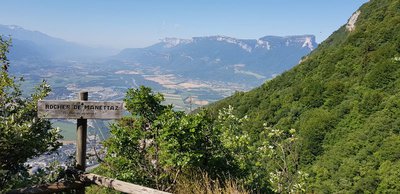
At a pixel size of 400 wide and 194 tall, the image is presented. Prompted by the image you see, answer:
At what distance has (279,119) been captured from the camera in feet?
170

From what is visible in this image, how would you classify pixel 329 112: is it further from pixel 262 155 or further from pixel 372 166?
pixel 262 155

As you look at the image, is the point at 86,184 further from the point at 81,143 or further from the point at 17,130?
the point at 17,130

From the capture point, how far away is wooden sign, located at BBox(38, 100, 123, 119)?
17.6ft

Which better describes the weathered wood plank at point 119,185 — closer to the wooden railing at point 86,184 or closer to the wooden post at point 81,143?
the wooden railing at point 86,184

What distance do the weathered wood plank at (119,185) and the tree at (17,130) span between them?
0.68 metres

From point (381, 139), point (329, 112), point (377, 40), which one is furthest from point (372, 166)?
point (377, 40)

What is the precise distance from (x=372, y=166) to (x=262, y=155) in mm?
27815

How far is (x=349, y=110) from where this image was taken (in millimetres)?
44938

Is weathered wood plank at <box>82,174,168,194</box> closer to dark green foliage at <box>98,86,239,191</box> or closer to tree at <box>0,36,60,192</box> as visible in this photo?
tree at <box>0,36,60,192</box>

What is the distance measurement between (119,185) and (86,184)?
23.5 inches

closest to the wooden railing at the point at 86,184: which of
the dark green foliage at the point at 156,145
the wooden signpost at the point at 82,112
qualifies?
the wooden signpost at the point at 82,112

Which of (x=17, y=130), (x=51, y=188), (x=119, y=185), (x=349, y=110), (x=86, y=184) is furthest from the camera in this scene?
(x=349, y=110)

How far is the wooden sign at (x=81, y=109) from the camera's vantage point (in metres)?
5.37

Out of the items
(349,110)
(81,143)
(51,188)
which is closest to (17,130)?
(51,188)
